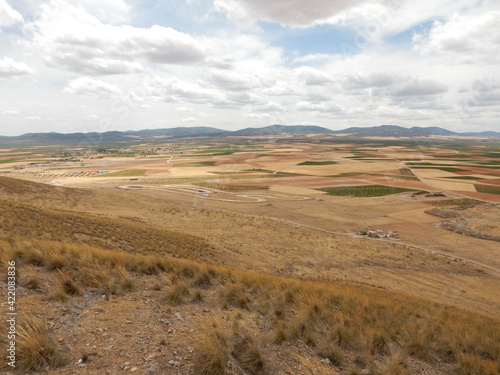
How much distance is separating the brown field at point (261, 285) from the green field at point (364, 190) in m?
19.4

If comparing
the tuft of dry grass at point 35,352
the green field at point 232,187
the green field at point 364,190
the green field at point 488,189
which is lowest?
the green field at point 488,189

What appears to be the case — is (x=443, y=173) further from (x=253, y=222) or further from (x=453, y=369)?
(x=453, y=369)

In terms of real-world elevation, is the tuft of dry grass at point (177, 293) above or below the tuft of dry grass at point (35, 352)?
below

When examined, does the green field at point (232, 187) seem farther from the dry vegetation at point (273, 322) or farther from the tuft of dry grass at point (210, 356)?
the tuft of dry grass at point (210, 356)

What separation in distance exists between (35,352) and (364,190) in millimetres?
75609

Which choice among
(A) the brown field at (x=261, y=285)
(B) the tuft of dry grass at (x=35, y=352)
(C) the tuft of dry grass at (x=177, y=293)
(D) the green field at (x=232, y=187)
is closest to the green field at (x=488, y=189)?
(A) the brown field at (x=261, y=285)

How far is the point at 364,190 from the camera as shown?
237 ft

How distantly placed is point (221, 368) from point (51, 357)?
359 centimetres

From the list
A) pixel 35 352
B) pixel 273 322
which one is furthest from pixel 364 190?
pixel 35 352

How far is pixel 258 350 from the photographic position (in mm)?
6859

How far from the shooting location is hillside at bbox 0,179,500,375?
622cm

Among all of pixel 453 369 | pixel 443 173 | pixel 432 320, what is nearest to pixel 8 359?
pixel 453 369

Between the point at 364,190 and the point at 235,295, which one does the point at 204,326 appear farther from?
the point at 364,190

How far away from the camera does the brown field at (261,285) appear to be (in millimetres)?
7230
